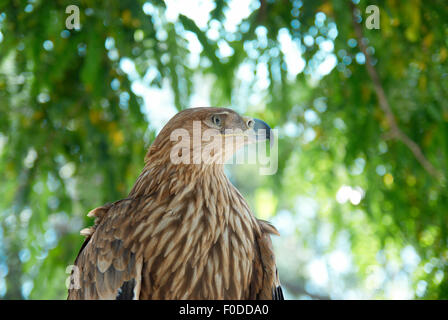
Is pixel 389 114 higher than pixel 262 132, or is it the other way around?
pixel 389 114

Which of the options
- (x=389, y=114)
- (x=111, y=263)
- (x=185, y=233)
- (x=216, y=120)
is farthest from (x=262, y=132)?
(x=389, y=114)

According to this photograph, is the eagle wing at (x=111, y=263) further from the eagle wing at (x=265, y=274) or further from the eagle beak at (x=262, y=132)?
the eagle beak at (x=262, y=132)

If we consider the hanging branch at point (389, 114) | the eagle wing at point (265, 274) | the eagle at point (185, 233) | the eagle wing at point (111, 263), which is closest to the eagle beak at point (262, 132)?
the eagle at point (185, 233)

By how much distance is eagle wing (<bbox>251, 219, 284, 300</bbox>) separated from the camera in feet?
5.49

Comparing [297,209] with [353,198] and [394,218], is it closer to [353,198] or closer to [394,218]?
[353,198]

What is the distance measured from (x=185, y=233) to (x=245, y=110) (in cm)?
226

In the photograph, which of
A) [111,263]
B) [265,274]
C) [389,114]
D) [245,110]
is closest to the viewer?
[111,263]

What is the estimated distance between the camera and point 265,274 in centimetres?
170

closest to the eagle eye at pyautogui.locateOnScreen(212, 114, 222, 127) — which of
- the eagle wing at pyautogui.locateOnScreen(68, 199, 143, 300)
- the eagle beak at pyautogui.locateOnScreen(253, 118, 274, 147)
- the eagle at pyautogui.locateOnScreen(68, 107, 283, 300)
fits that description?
the eagle at pyautogui.locateOnScreen(68, 107, 283, 300)

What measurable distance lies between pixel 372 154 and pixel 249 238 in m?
1.69

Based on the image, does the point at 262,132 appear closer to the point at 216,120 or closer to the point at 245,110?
the point at 216,120

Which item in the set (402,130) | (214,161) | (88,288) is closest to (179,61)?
(214,161)

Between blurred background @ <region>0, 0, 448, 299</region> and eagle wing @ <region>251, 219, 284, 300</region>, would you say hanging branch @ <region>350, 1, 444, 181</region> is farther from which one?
eagle wing @ <region>251, 219, 284, 300</region>

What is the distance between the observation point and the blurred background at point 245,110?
2463 millimetres
